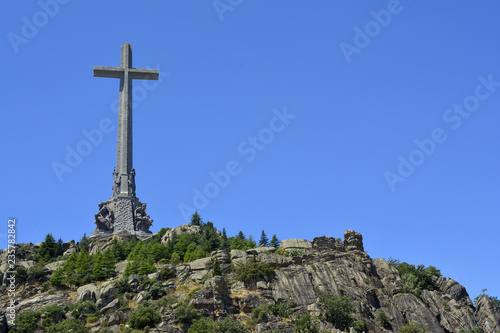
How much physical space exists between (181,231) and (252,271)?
25761mm

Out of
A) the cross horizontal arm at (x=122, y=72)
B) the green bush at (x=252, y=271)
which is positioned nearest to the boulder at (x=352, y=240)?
the green bush at (x=252, y=271)

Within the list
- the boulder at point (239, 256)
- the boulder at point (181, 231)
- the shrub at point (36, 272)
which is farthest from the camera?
the boulder at point (181, 231)

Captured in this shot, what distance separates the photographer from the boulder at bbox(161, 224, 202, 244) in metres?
117

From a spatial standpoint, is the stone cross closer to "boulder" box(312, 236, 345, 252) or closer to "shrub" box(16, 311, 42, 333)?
"boulder" box(312, 236, 345, 252)

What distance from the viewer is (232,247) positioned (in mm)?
108938

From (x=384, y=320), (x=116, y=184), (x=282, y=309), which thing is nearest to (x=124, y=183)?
(x=116, y=184)

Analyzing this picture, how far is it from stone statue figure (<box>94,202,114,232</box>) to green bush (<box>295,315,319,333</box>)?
43.9 metres

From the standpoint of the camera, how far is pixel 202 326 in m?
83.4

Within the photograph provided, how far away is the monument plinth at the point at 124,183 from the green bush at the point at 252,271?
97.5 ft

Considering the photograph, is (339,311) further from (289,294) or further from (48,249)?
(48,249)

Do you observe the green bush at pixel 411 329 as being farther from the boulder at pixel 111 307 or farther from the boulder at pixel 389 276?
the boulder at pixel 111 307

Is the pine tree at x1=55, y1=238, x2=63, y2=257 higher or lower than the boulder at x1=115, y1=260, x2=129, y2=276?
higher

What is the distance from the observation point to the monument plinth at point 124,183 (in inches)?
4823

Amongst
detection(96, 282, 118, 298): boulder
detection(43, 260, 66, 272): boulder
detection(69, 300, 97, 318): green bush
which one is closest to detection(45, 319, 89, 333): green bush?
detection(69, 300, 97, 318): green bush
